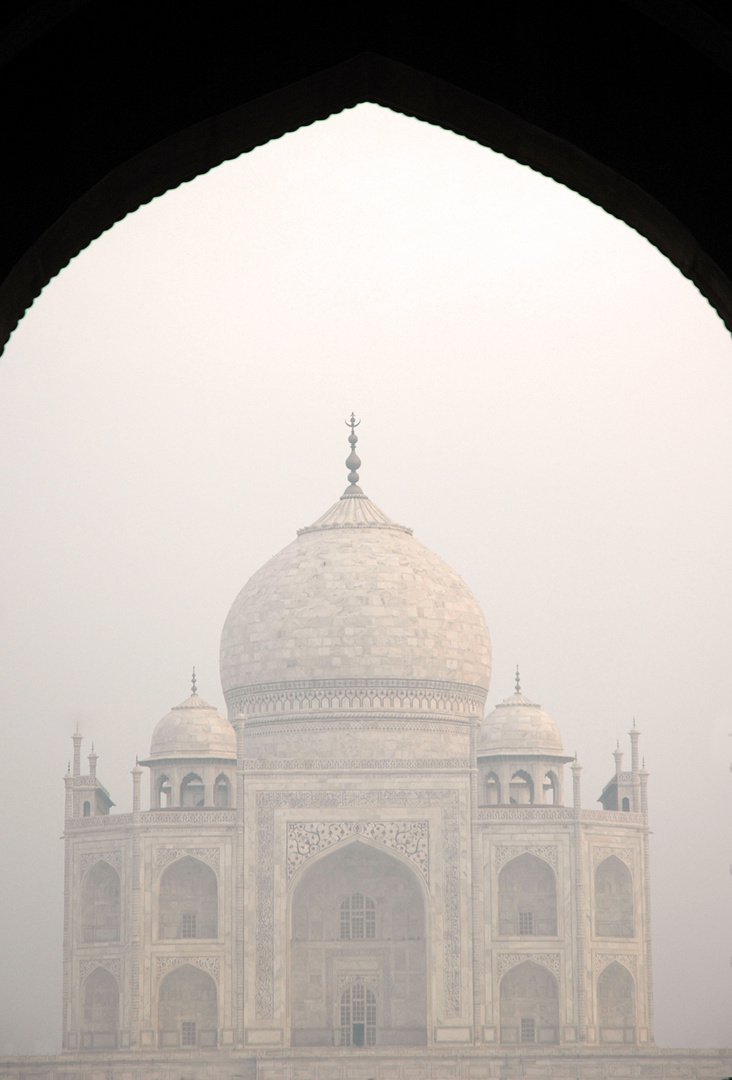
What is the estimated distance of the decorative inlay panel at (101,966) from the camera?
2288 centimetres

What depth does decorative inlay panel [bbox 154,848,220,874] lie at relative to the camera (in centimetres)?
2281

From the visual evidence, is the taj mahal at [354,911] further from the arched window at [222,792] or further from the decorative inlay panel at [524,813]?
the arched window at [222,792]

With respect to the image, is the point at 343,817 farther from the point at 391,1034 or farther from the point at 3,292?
the point at 3,292

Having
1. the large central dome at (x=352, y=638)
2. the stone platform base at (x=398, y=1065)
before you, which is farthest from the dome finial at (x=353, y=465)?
the stone platform base at (x=398, y=1065)

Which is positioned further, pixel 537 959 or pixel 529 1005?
pixel 529 1005

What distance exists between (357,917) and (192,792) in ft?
11.2

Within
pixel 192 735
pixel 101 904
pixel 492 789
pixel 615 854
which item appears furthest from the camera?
pixel 492 789

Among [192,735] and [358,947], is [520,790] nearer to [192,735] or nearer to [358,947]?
[358,947]

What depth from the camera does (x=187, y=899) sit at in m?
23.1

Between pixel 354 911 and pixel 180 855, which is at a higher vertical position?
pixel 180 855

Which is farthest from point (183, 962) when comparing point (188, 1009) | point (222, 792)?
point (222, 792)

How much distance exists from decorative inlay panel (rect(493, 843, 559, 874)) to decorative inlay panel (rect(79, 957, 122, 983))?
4.78 metres

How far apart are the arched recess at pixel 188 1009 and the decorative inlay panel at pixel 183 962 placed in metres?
0.08

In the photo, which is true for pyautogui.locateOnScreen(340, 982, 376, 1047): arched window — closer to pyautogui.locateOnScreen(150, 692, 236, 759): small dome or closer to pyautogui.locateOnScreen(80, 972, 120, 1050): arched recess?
pyautogui.locateOnScreen(80, 972, 120, 1050): arched recess
